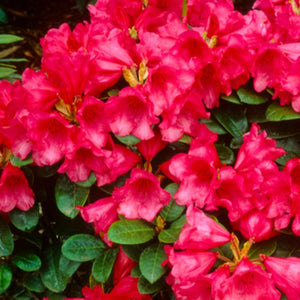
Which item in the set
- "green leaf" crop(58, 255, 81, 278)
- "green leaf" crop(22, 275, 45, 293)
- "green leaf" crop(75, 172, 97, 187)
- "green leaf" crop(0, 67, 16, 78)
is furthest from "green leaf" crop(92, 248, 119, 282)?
"green leaf" crop(0, 67, 16, 78)

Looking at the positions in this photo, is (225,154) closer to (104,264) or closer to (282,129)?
(282,129)

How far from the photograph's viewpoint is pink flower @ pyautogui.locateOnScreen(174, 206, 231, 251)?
1.21 m

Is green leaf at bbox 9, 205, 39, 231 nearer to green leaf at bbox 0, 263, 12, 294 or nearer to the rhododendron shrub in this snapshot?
the rhododendron shrub

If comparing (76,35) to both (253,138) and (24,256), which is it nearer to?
(253,138)

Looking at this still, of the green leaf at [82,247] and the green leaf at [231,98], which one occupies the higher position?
the green leaf at [231,98]

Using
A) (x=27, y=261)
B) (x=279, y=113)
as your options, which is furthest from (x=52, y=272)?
(x=279, y=113)

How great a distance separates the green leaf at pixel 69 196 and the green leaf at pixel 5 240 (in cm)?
21

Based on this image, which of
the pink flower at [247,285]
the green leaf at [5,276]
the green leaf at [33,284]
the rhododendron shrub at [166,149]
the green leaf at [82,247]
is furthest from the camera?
the green leaf at [33,284]

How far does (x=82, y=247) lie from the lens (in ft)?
4.86

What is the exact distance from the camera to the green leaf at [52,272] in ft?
5.30

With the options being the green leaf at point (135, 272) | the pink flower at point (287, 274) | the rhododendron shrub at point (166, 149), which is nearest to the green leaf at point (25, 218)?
the rhododendron shrub at point (166, 149)

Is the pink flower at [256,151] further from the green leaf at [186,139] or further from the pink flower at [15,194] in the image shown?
the pink flower at [15,194]

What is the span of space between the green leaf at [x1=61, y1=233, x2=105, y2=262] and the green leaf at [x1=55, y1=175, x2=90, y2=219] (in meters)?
0.09

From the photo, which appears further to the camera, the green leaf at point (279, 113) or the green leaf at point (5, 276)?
the green leaf at point (5, 276)
